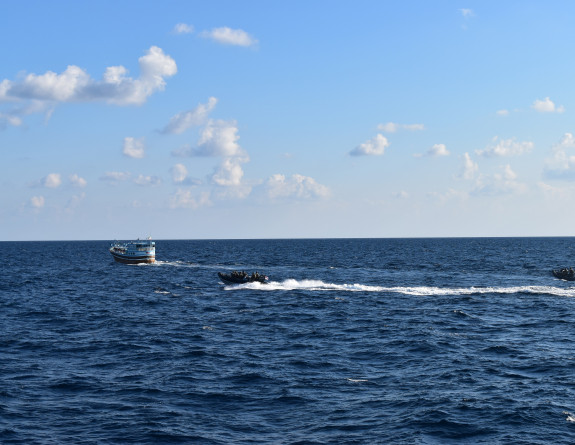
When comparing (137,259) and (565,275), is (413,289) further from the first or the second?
(137,259)

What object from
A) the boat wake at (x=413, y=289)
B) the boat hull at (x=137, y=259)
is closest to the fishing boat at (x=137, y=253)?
the boat hull at (x=137, y=259)

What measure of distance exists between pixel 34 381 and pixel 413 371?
24400 mm

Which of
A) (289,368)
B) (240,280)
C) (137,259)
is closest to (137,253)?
(137,259)

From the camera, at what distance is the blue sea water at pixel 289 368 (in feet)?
94.1

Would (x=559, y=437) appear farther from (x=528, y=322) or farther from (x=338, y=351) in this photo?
(x=528, y=322)

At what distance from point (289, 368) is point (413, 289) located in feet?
161

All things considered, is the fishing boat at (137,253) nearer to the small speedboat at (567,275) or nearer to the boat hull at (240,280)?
the boat hull at (240,280)

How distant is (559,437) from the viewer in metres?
27.5

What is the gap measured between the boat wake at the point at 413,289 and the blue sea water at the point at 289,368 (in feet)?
6.60

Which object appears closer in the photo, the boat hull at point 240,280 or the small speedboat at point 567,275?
the boat hull at point 240,280

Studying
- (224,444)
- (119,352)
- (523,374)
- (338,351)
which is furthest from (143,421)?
(523,374)

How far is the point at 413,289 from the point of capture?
3364 inches

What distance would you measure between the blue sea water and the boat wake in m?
2.01

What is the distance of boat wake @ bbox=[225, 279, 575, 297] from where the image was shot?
81250 millimetres
